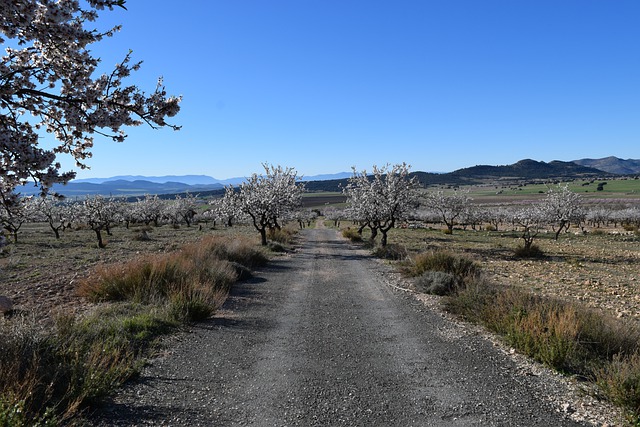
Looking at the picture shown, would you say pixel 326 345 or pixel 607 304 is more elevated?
pixel 326 345

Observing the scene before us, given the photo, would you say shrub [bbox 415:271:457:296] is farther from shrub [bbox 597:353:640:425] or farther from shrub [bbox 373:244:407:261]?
shrub [bbox 373:244:407:261]

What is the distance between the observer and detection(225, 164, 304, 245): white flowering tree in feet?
93.2

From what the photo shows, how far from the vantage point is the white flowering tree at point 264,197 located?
28.4 m

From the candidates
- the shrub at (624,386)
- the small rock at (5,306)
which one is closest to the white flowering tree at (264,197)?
the small rock at (5,306)

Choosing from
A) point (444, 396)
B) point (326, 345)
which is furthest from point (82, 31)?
point (444, 396)

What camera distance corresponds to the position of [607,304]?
12070 mm

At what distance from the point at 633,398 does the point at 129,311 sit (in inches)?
369

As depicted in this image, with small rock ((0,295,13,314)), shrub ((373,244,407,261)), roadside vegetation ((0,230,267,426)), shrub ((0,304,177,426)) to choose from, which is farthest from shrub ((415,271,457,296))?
small rock ((0,295,13,314))

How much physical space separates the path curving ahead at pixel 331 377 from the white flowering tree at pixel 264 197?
18.3 metres

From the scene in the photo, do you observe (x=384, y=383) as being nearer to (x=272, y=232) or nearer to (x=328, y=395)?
(x=328, y=395)

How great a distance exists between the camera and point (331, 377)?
6.16m

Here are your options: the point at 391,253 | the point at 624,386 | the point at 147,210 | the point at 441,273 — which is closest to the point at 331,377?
the point at 624,386

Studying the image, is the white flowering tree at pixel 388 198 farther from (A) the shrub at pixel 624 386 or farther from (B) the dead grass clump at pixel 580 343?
(A) the shrub at pixel 624 386

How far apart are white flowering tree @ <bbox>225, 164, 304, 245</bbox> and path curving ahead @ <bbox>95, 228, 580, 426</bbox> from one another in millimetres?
18263
